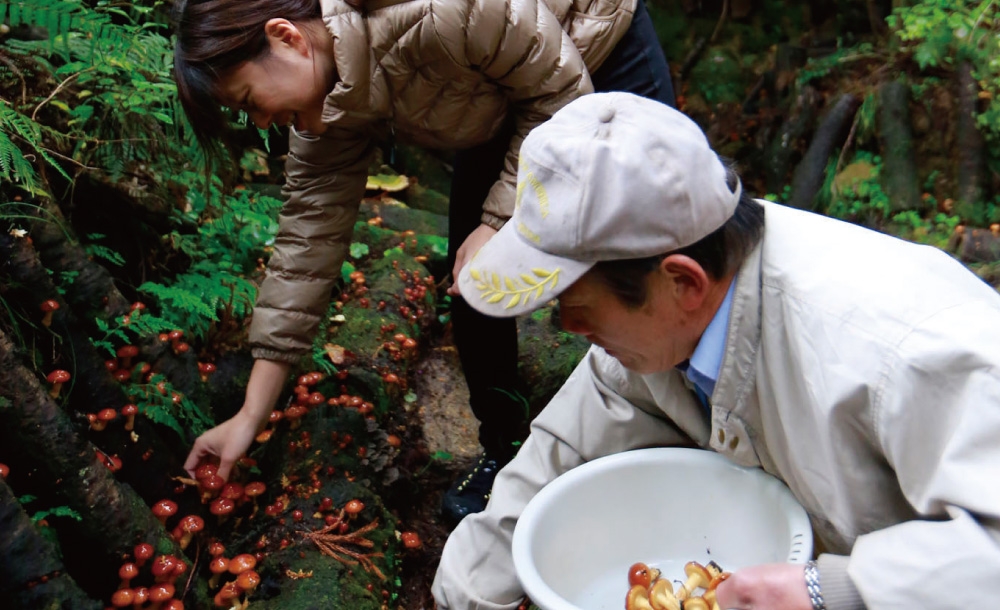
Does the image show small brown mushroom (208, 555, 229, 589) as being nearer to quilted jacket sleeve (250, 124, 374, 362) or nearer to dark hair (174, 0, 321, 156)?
quilted jacket sleeve (250, 124, 374, 362)

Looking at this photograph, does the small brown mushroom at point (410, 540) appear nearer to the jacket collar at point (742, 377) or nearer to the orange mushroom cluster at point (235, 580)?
the orange mushroom cluster at point (235, 580)

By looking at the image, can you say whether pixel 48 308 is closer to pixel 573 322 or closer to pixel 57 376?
pixel 57 376

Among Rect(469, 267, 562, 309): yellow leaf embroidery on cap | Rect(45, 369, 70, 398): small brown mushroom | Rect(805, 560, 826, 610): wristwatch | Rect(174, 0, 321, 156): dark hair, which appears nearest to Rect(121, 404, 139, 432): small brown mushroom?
Rect(45, 369, 70, 398): small brown mushroom

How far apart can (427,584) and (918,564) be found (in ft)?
8.77

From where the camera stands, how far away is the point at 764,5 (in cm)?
1001

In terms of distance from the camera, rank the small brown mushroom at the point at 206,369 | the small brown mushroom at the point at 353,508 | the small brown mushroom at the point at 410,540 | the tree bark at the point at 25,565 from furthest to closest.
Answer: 1. the small brown mushroom at the point at 206,369
2. the small brown mushroom at the point at 410,540
3. the small brown mushroom at the point at 353,508
4. the tree bark at the point at 25,565

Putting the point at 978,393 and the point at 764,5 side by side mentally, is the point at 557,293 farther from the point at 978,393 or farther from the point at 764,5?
the point at 764,5

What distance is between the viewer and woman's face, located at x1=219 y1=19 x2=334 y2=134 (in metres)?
2.73

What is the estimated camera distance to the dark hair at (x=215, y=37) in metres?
2.68

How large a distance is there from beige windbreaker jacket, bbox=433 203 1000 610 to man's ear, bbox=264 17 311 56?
1.61 meters

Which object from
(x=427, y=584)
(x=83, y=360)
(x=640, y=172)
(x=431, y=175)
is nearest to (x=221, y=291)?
(x=83, y=360)

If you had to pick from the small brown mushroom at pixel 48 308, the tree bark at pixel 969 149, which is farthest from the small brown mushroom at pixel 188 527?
the tree bark at pixel 969 149

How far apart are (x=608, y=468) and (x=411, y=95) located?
1.47m

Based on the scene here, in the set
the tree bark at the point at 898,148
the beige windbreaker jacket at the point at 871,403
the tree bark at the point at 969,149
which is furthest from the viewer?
the tree bark at the point at 898,148
